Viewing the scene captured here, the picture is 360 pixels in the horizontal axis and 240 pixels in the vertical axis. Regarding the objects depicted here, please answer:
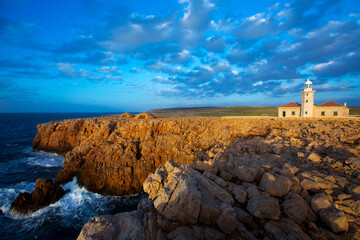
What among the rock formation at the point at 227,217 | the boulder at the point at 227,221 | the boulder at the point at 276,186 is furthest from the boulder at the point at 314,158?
the boulder at the point at 227,221

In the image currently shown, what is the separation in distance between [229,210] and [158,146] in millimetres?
13861

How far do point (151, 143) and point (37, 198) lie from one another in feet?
33.8

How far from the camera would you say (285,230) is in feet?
14.8

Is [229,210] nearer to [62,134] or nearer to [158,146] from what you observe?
[158,146]

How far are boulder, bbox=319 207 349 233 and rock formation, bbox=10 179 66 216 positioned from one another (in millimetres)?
17657

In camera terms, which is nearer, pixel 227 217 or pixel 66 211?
pixel 227 217

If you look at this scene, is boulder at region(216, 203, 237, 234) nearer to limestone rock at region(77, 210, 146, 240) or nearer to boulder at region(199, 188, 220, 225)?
boulder at region(199, 188, 220, 225)

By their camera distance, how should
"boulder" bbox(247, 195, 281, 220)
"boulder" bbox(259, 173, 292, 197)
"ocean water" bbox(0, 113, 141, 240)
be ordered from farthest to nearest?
"ocean water" bbox(0, 113, 141, 240) → "boulder" bbox(259, 173, 292, 197) → "boulder" bbox(247, 195, 281, 220)

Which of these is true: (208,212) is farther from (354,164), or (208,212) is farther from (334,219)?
(354,164)

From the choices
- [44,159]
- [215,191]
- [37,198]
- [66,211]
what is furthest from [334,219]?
[44,159]

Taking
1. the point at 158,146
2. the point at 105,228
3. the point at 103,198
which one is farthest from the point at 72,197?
the point at 105,228

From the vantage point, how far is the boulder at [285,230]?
431 cm

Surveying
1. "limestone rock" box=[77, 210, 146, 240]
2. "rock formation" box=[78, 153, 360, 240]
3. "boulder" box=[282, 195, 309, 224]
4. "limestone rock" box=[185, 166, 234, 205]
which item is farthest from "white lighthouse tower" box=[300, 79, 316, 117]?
"limestone rock" box=[77, 210, 146, 240]

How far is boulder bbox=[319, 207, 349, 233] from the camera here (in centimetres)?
444
